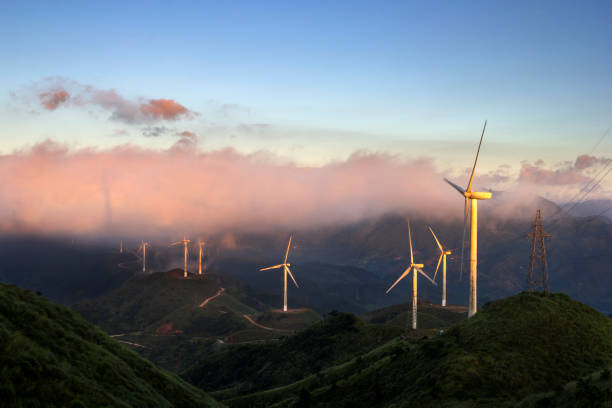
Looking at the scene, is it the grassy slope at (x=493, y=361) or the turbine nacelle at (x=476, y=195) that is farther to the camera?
the turbine nacelle at (x=476, y=195)

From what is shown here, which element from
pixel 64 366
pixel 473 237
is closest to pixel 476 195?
pixel 473 237

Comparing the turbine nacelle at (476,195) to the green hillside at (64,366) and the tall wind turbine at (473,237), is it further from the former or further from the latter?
the green hillside at (64,366)

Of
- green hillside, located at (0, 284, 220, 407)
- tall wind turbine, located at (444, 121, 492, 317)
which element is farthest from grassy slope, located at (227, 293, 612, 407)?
green hillside, located at (0, 284, 220, 407)

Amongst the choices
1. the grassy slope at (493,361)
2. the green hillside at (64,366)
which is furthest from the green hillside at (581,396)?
the green hillside at (64,366)

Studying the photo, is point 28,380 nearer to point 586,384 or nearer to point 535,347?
point 586,384

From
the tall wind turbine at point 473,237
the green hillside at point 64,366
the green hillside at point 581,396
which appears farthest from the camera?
the tall wind turbine at point 473,237

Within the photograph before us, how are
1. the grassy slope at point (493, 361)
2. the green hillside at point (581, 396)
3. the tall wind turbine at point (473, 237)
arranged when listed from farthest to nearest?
the tall wind turbine at point (473, 237)
the grassy slope at point (493, 361)
the green hillside at point (581, 396)

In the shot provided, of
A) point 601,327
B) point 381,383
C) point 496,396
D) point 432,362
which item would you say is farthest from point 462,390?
point 601,327

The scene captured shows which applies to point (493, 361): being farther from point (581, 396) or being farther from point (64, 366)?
point (64, 366)
